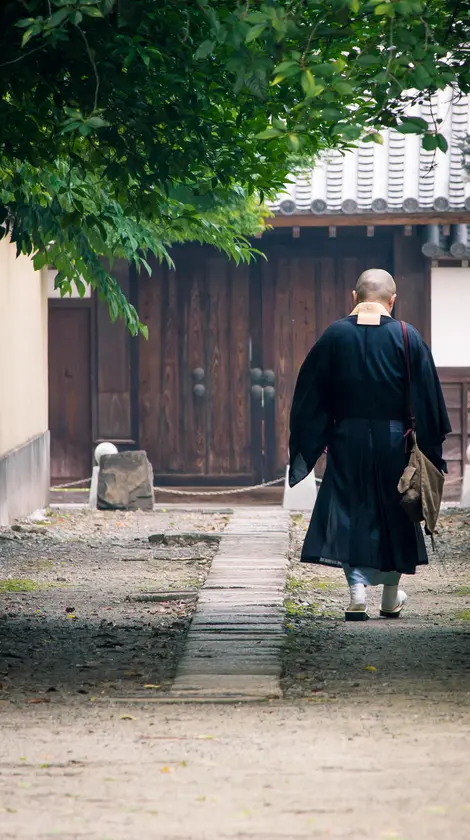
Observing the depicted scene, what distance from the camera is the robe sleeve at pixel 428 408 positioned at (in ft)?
21.5

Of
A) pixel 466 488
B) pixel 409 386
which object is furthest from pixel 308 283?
pixel 409 386

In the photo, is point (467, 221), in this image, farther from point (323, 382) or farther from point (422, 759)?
point (422, 759)

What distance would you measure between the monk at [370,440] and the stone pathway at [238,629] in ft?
1.66

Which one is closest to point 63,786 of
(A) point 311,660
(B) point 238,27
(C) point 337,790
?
(C) point 337,790

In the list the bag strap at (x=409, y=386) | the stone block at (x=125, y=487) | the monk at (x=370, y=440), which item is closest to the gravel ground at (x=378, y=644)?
the monk at (x=370, y=440)

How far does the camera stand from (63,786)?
3.56m

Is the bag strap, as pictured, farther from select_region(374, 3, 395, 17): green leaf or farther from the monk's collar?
select_region(374, 3, 395, 17): green leaf

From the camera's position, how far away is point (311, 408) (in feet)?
22.0

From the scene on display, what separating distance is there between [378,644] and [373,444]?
3.82 ft

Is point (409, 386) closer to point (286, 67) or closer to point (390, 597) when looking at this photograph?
point (390, 597)

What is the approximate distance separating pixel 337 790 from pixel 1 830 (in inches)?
36.0

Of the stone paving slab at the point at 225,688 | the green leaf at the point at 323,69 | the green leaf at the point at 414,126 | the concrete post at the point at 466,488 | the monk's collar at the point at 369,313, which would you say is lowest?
the concrete post at the point at 466,488

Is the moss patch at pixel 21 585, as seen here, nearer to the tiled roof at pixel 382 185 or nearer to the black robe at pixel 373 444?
the black robe at pixel 373 444

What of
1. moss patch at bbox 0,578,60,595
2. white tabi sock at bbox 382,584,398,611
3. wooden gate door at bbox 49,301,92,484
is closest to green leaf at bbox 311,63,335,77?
white tabi sock at bbox 382,584,398,611
